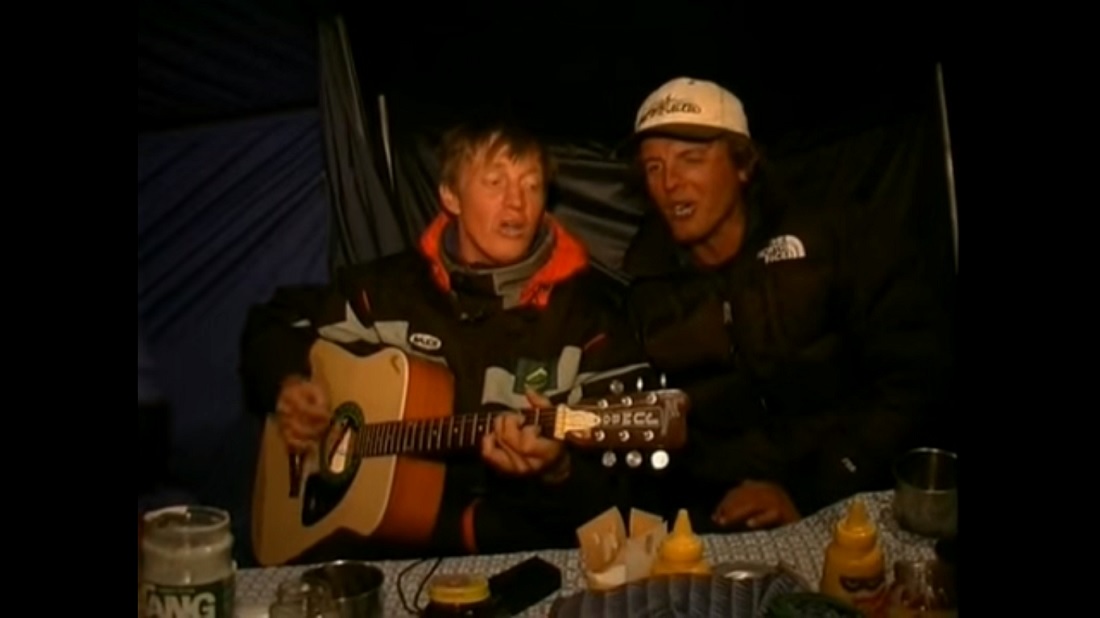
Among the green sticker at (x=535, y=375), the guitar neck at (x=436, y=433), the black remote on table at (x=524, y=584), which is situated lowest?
the black remote on table at (x=524, y=584)

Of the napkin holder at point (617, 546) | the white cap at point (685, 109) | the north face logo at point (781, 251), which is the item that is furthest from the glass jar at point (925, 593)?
the white cap at point (685, 109)

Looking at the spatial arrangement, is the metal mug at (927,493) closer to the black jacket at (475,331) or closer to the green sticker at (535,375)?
the black jacket at (475,331)

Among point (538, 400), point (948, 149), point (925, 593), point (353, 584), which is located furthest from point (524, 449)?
point (948, 149)

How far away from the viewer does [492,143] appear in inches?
61.1

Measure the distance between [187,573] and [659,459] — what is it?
604 millimetres

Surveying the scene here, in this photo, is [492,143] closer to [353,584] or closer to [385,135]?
[385,135]

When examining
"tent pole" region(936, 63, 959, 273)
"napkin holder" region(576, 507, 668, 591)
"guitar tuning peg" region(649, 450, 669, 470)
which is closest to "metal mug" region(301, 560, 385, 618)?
"napkin holder" region(576, 507, 668, 591)

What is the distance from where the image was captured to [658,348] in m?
1.57

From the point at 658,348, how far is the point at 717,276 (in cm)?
12

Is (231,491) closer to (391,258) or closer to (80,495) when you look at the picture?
(391,258)

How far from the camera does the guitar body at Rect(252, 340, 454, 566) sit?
1.57 meters

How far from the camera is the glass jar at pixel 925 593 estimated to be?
4.39 feet

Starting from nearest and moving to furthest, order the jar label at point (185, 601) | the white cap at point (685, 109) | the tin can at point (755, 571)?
the jar label at point (185, 601) < the tin can at point (755, 571) < the white cap at point (685, 109)

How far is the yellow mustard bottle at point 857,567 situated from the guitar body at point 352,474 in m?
0.51
